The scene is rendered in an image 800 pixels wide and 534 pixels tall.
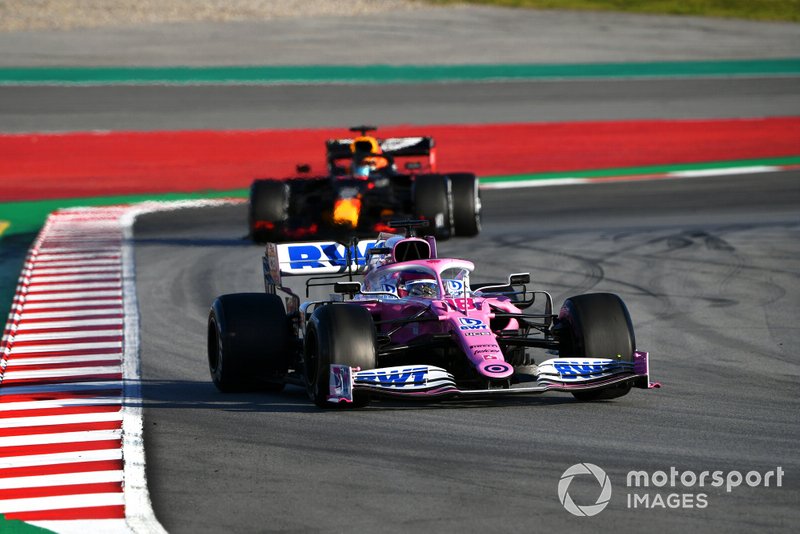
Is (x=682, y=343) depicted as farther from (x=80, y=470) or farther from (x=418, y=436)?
(x=80, y=470)

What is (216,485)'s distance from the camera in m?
10.7

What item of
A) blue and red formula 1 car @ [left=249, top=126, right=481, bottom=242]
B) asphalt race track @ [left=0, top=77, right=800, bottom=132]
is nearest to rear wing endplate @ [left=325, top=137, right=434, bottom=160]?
blue and red formula 1 car @ [left=249, top=126, right=481, bottom=242]

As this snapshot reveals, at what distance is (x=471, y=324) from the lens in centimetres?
1311

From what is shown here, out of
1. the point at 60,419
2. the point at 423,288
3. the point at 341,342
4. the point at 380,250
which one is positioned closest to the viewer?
the point at 341,342

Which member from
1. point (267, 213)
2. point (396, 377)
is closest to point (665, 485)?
point (396, 377)

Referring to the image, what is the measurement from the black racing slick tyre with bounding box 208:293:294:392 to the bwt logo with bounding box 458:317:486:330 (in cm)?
193

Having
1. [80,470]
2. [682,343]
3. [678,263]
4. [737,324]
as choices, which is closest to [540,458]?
[80,470]

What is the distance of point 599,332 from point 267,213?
12782mm

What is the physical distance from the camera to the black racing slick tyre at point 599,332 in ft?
43.5

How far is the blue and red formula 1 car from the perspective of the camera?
82.9ft

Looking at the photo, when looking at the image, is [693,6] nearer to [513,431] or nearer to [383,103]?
[383,103]

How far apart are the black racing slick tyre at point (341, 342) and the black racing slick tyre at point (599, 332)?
6.36 ft

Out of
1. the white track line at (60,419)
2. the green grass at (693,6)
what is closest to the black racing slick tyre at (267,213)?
the white track line at (60,419)

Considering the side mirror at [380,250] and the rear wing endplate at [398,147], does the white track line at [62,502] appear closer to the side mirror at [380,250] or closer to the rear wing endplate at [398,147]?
the side mirror at [380,250]
